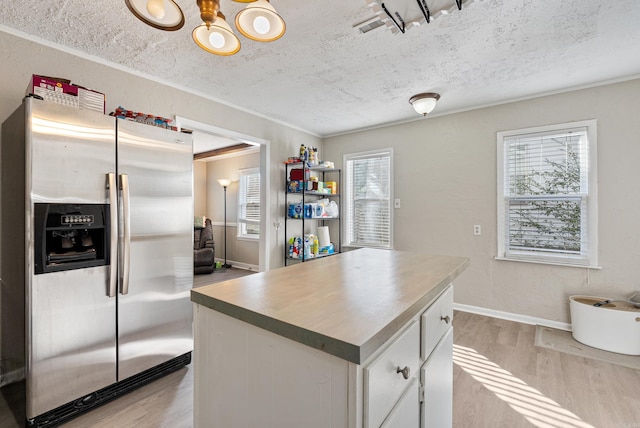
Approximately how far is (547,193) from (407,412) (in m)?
3.17

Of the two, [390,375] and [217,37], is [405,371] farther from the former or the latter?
[217,37]

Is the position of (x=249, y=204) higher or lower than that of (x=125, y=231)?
higher

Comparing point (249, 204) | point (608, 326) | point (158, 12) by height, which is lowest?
point (608, 326)

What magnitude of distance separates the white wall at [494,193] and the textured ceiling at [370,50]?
0.26 meters

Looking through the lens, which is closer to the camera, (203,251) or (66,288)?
(66,288)

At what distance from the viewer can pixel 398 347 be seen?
85 cm

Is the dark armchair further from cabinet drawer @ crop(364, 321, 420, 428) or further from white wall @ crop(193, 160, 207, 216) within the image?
cabinet drawer @ crop(364, 321, 420, 428)

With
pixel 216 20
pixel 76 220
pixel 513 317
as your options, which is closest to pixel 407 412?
pixel 216 20

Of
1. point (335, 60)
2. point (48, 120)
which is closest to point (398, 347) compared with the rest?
point (48, 120)

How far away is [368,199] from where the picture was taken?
4.43 meters

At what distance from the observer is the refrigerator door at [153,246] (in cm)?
191

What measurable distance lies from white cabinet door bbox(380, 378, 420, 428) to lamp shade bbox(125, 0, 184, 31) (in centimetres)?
171

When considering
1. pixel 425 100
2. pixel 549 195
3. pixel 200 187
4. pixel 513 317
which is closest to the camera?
pixel 425 100

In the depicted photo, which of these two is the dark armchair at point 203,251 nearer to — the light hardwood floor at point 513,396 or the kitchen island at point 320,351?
the light hardwood floor at point 513,396
